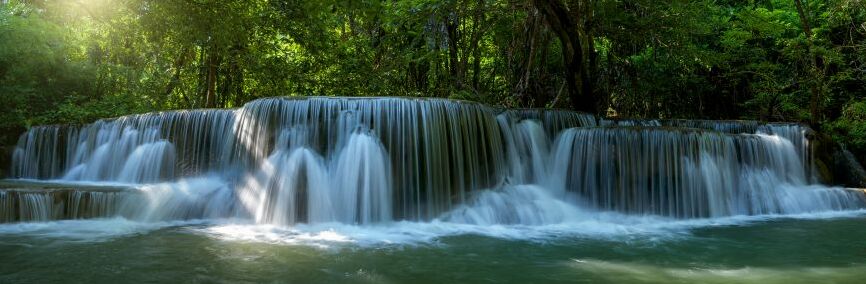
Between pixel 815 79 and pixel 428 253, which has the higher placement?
pixel 815 79

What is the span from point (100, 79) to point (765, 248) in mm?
16752

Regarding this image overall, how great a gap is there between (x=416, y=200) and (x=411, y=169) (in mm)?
449

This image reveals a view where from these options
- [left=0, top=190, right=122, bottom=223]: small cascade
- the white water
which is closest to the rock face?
the white water

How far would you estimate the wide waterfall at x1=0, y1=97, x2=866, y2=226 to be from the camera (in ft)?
26.3

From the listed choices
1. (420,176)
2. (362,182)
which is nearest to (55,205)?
(362,182)

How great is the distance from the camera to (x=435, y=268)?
5039 mm

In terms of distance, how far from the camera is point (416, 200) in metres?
8.24

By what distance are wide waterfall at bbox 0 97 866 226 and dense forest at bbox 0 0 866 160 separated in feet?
8.68

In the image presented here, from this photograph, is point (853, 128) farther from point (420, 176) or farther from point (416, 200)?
point (416, 200)

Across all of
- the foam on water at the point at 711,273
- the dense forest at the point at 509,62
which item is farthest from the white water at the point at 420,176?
the dense forest at the point at 509,62

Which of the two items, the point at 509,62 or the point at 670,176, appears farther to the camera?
Answer: the point at 509,62

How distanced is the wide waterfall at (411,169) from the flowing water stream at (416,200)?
1.0 inches

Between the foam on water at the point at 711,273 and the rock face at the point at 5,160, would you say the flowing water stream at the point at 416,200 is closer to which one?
the foam on water at the point at 711,273

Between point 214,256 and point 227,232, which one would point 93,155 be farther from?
point 214,256
